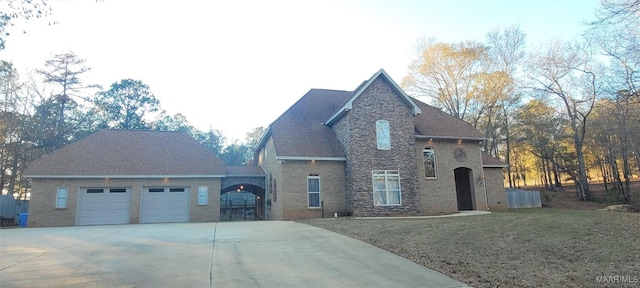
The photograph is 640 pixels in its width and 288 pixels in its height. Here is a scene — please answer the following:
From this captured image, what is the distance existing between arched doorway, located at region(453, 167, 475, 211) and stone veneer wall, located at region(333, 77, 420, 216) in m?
4.42

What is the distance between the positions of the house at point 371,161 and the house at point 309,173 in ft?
0.18

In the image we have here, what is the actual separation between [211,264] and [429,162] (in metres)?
15.7

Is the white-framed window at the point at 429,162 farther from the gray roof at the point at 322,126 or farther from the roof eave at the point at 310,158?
the roof eave at the point at 310,158

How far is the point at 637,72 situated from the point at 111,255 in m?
15.7

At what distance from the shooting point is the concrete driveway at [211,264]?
568cm

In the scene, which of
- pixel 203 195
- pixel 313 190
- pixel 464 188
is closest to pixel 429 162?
pixel 464 188

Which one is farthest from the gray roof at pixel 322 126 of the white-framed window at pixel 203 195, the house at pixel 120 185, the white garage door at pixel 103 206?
the white garage door at pixel 103 206

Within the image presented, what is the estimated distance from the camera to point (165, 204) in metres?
19.5

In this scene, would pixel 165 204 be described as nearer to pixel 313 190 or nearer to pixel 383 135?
pixel 313 190

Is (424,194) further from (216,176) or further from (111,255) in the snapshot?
(111,255)

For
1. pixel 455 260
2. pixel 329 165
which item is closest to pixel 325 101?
pixel 329 165

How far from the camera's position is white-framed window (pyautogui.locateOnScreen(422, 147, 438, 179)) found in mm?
19781

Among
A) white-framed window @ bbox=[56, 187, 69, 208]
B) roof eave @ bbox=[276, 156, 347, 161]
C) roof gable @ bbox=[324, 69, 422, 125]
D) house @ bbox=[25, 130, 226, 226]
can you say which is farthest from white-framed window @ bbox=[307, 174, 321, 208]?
white-framed window @ bbox=[56, 187, 69, 208]

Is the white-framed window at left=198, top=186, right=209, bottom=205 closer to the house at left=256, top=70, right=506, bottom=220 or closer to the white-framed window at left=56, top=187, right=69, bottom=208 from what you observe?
the house at left=256, top=70, right=506, bottom=220
